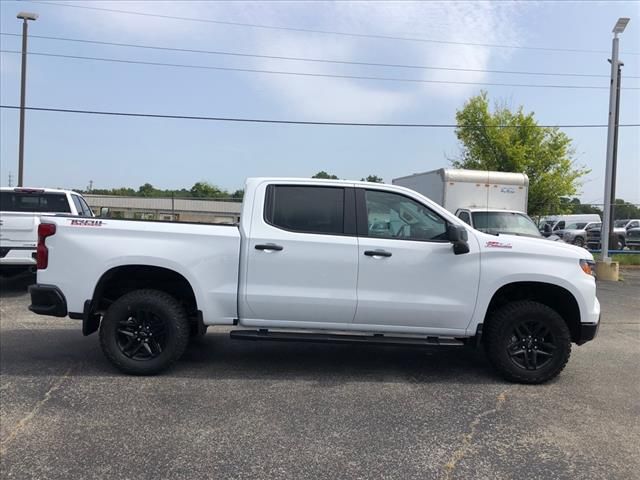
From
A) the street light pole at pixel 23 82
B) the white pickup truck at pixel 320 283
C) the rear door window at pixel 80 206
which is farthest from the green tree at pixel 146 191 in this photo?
the white pickup truck at pixel 320 283

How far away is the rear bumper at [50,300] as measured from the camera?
499 centimetres

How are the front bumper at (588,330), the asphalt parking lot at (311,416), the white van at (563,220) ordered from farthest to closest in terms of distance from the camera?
the white van at (563,220) → the front bumper at (588,330) → the asphalt parking lot at (311,416)

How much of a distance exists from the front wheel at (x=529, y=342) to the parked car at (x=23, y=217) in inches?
295

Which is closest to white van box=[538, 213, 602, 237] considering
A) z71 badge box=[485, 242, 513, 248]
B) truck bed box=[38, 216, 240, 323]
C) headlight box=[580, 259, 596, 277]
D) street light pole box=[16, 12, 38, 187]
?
street light pole box=[16, 12, 38, 187]

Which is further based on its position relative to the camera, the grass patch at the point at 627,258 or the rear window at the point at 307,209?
the grass patch at the point at 627,258

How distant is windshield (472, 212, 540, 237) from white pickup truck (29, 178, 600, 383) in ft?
21.9

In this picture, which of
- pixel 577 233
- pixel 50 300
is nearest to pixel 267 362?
pixel 50 300

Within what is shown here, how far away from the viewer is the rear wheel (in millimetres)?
5035

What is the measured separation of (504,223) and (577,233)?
19.6 meters

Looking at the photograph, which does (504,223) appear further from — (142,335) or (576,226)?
(576,226)

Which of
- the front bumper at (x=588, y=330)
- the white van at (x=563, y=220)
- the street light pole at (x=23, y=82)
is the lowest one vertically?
the front bumper at (x=588, y=330)

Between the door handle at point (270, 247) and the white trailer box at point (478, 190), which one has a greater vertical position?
the white trailer box at point (478, 190)

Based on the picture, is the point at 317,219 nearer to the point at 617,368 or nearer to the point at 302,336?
the point at 302,336

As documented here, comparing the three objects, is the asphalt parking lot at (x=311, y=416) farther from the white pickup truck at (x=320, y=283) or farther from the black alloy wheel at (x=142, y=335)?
the white pickup truck at (x=320, y=283)
